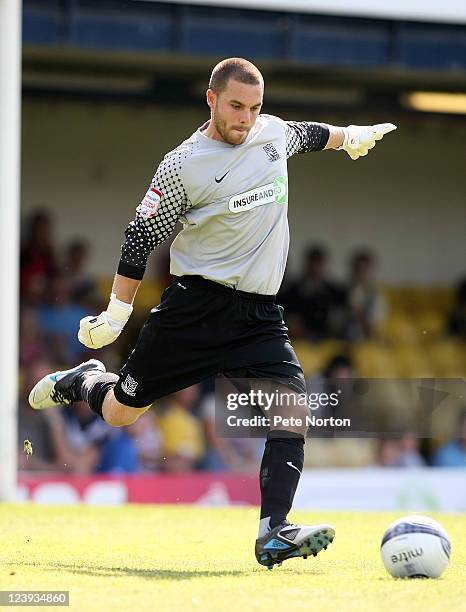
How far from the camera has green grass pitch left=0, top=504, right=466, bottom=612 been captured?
4.62 m

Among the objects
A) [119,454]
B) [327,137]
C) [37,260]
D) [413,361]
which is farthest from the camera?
[413,361]

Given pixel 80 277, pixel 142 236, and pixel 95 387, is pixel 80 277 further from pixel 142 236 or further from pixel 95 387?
pixel 142 236

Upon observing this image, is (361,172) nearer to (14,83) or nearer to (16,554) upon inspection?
(14,83)

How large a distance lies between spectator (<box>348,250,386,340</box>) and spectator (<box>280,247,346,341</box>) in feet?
0.54

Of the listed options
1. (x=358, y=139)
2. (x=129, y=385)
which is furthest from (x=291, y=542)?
(x=358, y=139)

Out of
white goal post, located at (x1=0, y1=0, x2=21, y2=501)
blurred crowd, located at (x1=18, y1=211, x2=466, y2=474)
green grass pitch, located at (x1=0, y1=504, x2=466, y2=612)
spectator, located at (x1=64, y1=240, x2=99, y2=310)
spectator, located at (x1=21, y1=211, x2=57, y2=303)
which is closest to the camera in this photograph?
green grass pitch, located at (x1=0, y1=504, x2=466, y2=612)

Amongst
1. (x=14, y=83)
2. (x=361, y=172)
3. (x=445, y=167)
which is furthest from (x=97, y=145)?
(x=14, y=83)

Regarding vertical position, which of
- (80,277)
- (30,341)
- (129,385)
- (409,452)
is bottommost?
(409,452)

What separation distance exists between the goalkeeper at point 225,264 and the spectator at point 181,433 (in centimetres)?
688

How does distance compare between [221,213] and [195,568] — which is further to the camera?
[221,213]

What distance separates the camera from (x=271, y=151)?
5.94m

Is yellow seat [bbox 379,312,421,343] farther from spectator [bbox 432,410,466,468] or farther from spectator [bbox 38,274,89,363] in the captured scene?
spectator [bbox 38,274,89,363]

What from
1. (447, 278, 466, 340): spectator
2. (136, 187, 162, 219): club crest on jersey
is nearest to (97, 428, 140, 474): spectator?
(447, 278, 466, 340): spectator

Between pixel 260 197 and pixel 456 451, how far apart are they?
829 centimetres
